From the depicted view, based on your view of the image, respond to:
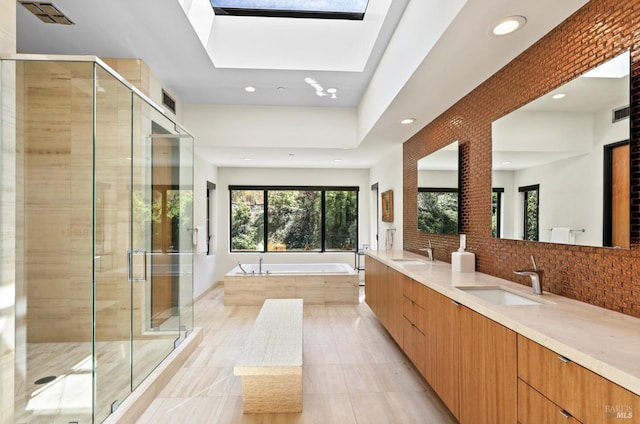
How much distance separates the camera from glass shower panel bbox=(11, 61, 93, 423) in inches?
84.0

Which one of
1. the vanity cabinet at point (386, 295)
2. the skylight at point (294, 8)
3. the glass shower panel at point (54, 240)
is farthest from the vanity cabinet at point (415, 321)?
the skylight at point (294, 8)

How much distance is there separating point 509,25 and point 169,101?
3.66 meters

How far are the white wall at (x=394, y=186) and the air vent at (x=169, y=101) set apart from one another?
3.08 metres

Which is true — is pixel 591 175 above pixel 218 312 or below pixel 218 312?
above

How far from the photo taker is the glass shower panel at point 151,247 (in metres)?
2.88

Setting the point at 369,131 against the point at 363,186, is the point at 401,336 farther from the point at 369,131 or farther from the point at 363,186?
the point at 363,186

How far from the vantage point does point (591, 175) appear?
5.34ft

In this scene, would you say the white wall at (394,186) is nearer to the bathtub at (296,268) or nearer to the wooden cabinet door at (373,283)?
the wooden cabinet door at (373,283)

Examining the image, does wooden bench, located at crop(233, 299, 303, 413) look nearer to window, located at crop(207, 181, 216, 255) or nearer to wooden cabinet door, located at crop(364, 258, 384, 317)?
wooden cabinet door, located at crop(364, 258, 384, 317)

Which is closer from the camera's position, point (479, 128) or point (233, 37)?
point (479, 128)

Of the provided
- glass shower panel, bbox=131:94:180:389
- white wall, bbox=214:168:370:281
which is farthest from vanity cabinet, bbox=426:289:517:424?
white wall, bbox=214:168:370:281

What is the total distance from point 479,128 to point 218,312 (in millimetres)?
3963

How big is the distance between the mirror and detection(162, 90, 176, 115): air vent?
10.1 feet

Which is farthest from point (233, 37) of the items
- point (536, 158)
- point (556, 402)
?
point (556, 402)
